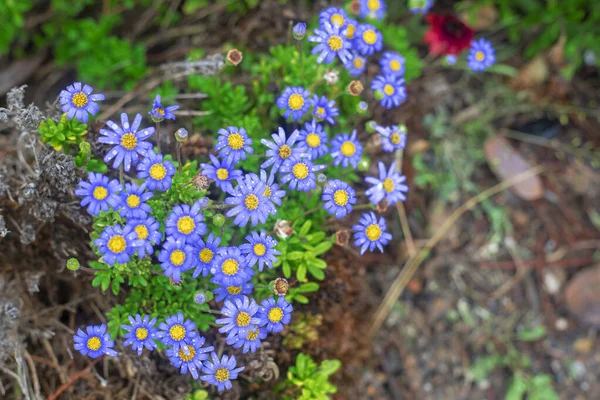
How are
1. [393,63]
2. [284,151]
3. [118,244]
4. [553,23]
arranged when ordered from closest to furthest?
[118,244]
[284,151]
[393,63]
[553,23]

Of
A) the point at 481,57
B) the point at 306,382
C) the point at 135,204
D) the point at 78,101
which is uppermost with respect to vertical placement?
the point at 78,101

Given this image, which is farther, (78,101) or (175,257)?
(78,101)

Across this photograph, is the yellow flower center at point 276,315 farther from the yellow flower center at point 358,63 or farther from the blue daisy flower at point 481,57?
the blue daisy flower at point 481,57

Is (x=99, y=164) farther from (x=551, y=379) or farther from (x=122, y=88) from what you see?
(x=551, y=379)

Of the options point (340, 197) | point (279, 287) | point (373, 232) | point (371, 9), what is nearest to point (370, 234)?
point (373, 232)

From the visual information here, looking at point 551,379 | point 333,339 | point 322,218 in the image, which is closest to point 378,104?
point 322,218

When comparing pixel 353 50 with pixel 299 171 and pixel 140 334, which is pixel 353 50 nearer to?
pixel 299 171
